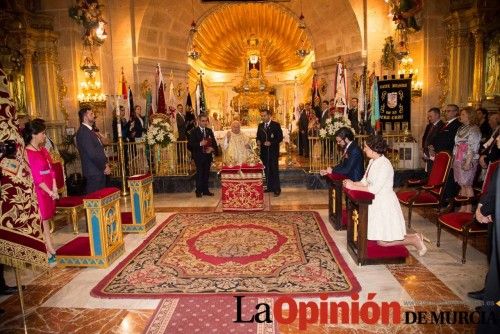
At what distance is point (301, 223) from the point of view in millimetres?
6598

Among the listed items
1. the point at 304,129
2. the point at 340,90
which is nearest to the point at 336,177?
the point at 340,90

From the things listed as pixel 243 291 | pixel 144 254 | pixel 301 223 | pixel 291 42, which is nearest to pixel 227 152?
pixel 301 223

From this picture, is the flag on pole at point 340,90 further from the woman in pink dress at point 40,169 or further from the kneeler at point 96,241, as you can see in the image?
the woman in pink dress at point 40,169

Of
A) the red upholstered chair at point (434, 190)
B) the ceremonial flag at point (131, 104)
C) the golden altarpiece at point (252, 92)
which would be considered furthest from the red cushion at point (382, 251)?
the golden altarpiece at point (252, 92)

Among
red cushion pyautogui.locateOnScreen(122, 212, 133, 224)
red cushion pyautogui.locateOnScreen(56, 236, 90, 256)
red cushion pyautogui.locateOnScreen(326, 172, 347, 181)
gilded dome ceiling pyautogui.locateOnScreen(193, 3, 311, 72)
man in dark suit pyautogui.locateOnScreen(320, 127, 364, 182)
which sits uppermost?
gilded dome ceiling pyautogui.locateOnScreen(193, 3, 311, 72)

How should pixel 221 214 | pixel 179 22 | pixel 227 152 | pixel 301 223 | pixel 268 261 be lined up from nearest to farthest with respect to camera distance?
pixel 268 261 → pixel 301 223 → pixel 221 214 → pixel 227 152 → pixel 179 22

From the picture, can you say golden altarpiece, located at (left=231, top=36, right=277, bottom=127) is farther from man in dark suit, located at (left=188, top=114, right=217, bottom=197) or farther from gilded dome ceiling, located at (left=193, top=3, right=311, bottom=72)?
man in dark suit, located at (left=188, top=114, right=217, bottom=197)

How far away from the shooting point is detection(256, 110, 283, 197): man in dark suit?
9008 mm

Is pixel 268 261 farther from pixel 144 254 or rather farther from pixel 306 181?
pixel 306 181

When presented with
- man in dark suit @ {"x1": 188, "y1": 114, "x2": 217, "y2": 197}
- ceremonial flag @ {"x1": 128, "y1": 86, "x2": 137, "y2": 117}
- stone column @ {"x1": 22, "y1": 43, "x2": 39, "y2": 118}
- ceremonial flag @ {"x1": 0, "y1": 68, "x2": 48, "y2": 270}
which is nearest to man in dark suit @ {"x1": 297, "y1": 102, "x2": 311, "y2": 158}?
man in dark suit @ {"x1": 188, "y1": 114, "x2": 217, "y2": 197}

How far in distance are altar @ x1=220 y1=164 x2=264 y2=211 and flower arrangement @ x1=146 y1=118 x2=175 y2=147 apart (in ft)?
7.82

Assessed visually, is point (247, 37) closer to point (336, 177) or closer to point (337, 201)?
point (336, 177)

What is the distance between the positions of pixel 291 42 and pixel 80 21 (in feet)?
32.4

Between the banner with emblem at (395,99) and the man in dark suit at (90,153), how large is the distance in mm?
7687
